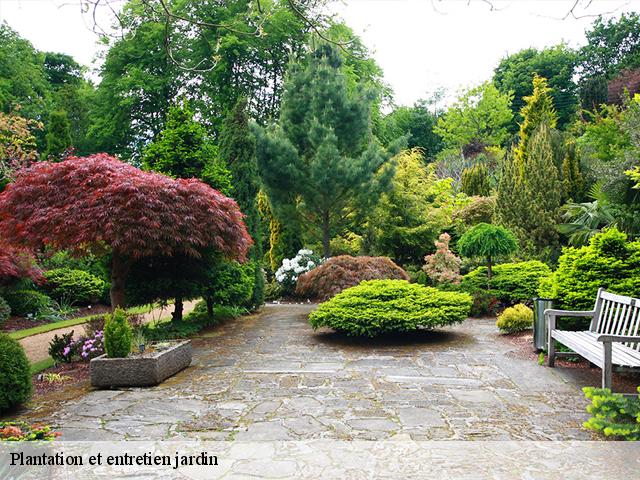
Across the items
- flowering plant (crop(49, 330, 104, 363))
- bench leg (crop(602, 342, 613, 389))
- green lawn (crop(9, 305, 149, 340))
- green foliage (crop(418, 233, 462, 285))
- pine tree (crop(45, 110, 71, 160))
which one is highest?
pine tree (crop(45, 110, 71, 160))

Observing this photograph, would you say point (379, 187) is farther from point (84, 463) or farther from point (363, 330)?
point (84, 463)

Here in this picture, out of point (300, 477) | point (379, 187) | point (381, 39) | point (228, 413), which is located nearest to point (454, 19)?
point (381, 39)

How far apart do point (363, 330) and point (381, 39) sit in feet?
14.9

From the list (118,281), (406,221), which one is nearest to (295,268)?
(406,221)

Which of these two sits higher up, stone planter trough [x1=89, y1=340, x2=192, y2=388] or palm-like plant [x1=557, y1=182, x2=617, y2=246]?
palm-like plant [x1=557, y1=182, x2=617, y2=246]

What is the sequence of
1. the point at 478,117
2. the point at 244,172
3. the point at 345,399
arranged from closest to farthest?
the point at 345,399 < the point at 244,172 < the point at 478,117

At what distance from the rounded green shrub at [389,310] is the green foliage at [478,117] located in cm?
3016

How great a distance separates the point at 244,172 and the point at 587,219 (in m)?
8.66

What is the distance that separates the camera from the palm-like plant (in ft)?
39.2

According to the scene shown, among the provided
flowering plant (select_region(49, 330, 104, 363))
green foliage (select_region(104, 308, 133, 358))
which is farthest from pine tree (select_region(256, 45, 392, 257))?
green foliage (select_region(104, 308, 133, 358))

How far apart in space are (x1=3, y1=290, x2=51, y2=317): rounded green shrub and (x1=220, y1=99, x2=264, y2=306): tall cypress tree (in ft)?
16.6

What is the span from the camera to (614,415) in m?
3.81

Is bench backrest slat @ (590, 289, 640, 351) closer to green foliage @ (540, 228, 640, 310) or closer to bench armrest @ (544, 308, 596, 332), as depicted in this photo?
bench armrest @ (544, 308, 596, 332)

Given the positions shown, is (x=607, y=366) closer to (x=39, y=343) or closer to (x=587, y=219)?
(x=39, y=343)
